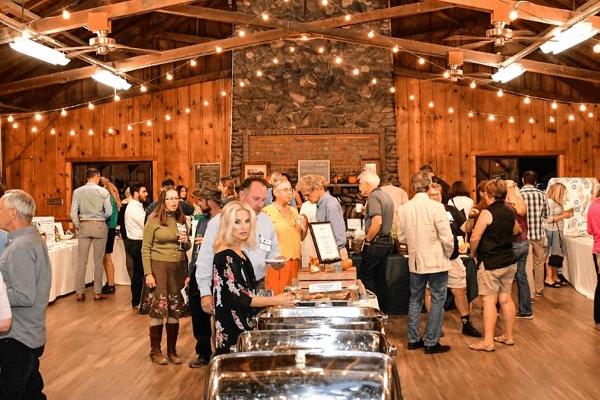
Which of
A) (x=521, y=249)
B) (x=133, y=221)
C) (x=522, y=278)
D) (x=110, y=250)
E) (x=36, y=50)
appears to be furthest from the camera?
(x=110, y=250)

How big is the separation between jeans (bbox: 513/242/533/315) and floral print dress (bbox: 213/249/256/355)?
3906 mm

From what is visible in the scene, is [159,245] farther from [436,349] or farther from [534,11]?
[534,11]

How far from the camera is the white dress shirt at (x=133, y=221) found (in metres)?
7.98

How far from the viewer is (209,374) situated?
2393 millimetres

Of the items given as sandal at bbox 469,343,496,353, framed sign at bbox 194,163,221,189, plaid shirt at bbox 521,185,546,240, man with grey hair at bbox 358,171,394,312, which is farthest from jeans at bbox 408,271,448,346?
framed sign at bbox 194,163,221,189

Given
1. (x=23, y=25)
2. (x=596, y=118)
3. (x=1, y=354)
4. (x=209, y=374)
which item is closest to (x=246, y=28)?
(x=23, y=25)

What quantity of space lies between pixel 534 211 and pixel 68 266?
5.74 m

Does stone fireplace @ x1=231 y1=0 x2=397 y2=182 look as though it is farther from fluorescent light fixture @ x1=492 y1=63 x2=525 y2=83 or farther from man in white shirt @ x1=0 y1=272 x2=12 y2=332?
man in white shirt @ x1=0 y1=272 x2=12 y2=332

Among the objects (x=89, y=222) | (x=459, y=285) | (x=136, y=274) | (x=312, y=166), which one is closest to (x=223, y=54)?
(x=312, y=166)

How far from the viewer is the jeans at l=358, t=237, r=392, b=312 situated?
6.71 metres

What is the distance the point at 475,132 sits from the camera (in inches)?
480

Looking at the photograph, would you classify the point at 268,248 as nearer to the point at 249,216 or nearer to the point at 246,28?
the point at 249,216

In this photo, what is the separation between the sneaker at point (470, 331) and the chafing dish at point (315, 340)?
364cm

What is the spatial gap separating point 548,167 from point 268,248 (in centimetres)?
975
